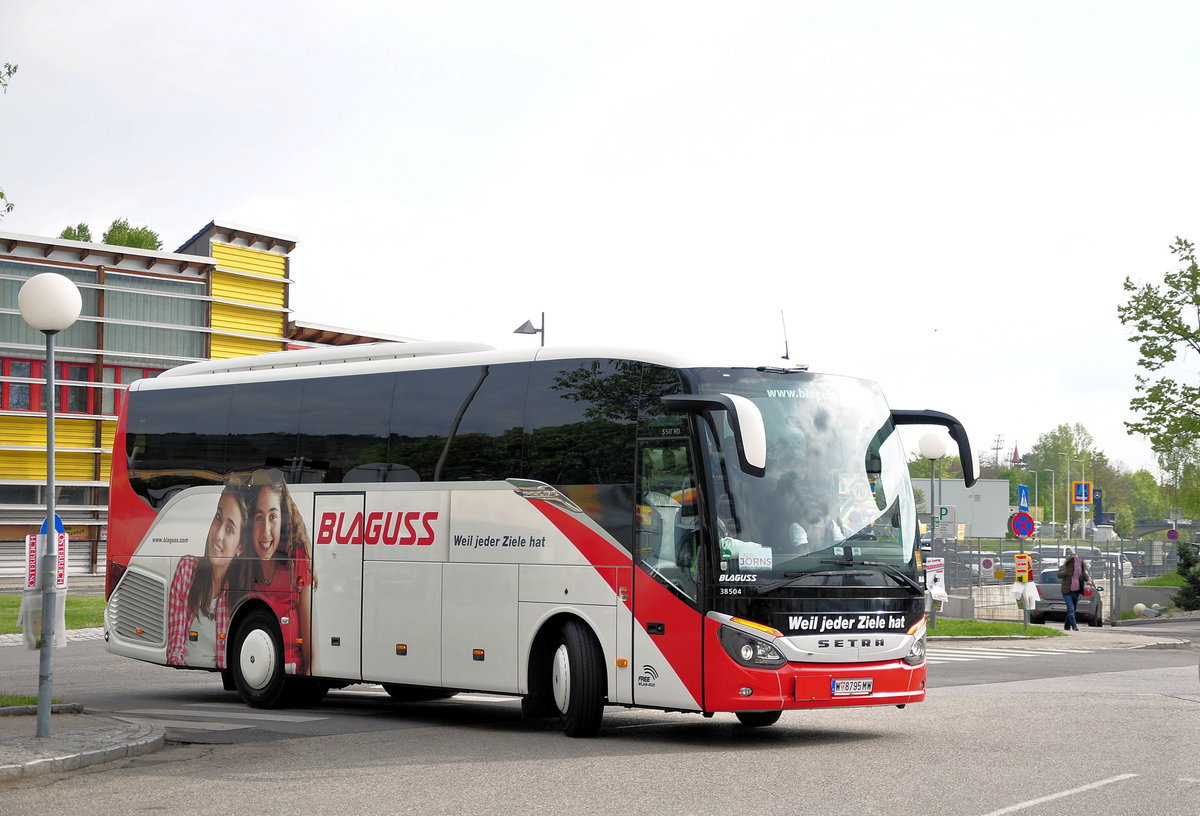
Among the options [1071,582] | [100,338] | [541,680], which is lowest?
[1071,582]

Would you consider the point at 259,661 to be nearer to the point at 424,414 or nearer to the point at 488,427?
the point at 424,414

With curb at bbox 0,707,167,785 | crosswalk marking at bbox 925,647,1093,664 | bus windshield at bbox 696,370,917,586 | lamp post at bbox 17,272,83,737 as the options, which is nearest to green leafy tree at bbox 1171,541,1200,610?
crosswalk marking at bbox 925,647,1093,664

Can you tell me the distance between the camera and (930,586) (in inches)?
1104

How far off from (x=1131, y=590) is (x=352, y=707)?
34.3 metres

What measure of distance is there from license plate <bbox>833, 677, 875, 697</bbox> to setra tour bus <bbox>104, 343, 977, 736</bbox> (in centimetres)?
3

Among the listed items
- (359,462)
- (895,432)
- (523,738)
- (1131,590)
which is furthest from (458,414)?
(1131,590)

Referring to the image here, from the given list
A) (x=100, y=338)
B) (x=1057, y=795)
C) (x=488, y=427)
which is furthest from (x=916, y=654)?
(x=100, y=338)

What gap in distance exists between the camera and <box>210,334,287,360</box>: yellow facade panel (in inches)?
1713

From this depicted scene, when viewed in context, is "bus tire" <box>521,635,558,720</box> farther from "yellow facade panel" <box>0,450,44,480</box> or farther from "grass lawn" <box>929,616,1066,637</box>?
"yellow facade panel" <box>0,450,44,480</box>

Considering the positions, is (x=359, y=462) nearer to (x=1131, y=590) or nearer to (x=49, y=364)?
(x=49, y=364)

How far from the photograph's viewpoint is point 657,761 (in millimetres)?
10992

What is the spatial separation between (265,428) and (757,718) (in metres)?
6.41

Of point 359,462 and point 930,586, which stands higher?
point 359,462

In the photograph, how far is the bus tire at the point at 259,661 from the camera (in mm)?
15609
